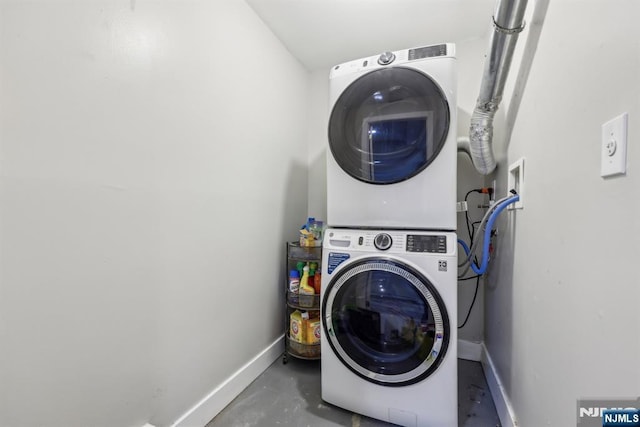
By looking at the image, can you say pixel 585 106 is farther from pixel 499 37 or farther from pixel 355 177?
pixel 355 177

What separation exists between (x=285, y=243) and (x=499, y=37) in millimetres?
1599

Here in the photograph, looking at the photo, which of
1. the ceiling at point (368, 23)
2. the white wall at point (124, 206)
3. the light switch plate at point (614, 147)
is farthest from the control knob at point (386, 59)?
the light switch plate at point (614, 147)

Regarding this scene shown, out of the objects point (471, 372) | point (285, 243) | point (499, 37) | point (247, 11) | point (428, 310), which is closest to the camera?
point (499, 37)

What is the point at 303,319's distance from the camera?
169 centimetres

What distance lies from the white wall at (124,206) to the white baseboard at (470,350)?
1.46 metres

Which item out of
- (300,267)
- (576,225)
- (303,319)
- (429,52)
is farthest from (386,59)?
(303,319)

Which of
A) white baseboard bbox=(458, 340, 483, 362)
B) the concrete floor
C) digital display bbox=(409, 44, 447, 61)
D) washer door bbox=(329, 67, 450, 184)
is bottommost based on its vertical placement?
the concrete floor

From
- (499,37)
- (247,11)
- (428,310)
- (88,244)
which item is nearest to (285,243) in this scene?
(428,310)

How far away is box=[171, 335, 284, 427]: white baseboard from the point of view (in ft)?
3.89

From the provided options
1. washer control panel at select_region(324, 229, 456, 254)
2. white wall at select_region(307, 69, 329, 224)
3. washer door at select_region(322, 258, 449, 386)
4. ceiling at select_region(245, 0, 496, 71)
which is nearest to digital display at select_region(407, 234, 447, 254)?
washer control panel at select_region(324, 229, 456, 254)

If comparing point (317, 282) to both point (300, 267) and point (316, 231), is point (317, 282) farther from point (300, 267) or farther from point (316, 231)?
point (316, 231)

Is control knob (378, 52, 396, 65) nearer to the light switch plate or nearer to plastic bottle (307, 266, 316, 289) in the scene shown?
the light switch plate

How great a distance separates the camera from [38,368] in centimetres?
73

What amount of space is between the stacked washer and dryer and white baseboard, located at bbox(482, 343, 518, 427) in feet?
0.81
